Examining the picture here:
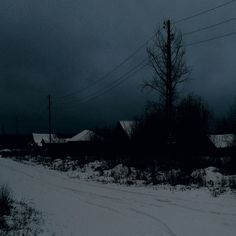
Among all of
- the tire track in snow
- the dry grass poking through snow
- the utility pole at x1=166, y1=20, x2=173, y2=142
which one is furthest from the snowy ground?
the utility pole at x1=166, y1=20, x2=173, y2=142

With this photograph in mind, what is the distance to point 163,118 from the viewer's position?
3353 cm

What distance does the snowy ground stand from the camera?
10.1m

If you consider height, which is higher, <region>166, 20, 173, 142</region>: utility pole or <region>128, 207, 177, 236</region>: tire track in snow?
<region>166, 20, 173, 142</region>: utility pole

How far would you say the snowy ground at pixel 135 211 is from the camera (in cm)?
1011

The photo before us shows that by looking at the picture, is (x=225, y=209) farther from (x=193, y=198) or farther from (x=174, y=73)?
(x=174, y=73)

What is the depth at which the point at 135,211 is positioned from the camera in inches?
511

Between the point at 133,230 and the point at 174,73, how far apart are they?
24682mm

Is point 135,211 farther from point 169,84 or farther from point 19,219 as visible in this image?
point 169,84

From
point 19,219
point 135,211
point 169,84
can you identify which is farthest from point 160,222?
point 169,84

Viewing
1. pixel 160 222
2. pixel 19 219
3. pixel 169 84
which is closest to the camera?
pixel 160 222

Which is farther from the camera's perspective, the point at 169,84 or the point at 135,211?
the point at 169,84

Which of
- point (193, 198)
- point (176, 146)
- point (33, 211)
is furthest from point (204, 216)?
point (176, 146)

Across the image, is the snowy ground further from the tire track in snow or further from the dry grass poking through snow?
the dry grass poking through snow

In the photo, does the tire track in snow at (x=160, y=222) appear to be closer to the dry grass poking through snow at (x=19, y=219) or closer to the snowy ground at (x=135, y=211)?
the snowy ground at (x=135, y=211)
